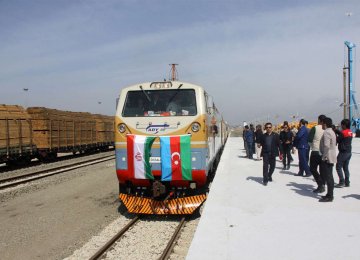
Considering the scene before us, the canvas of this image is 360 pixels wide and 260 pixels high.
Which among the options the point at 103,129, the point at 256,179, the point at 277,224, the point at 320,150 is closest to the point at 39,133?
the point at 103,129

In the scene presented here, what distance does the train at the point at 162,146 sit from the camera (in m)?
7.95

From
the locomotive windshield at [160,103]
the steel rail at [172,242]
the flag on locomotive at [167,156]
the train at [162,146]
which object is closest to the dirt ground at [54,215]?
the train at [162,146]

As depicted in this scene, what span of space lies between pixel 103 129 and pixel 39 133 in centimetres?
1045

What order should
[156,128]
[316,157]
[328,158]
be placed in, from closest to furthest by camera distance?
1. [328,158]
2. [156,128]
3. [316,157]

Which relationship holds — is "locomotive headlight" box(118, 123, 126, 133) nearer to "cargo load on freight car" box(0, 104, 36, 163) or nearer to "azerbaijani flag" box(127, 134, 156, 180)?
"azerbaijani flag" box(127, 134, 156, 180)

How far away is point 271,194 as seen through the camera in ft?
28.5

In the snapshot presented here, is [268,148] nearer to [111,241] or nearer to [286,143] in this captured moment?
[286,143]

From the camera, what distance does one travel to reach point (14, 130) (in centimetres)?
1934

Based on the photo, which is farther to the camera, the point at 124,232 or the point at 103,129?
the point at 103,129

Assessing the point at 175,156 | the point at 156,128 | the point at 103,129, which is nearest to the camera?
the point at 175,156

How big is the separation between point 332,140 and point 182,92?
3308 mm

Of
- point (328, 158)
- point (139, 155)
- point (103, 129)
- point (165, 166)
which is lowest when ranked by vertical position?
point (165, 166)

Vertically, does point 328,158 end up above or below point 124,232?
above

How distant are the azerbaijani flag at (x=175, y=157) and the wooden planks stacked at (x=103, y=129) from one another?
77.4ft
